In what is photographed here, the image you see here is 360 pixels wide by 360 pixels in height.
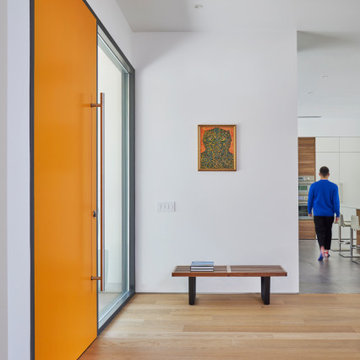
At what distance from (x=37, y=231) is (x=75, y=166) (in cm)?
67

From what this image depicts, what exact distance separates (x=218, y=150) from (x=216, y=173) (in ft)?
0.81

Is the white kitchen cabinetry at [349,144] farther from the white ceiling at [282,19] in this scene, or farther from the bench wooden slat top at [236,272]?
the bench wooden slat top at [236,272]

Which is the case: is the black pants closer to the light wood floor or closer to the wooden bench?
the light wood floor

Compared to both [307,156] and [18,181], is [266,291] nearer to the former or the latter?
[18,181]

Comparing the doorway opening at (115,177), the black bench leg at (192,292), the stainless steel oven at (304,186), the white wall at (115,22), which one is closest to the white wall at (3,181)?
the white wall at (115,22)

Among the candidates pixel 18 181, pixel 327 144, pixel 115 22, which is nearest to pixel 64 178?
pixel 18 181

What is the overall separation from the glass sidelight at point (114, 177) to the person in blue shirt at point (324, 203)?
3364mm

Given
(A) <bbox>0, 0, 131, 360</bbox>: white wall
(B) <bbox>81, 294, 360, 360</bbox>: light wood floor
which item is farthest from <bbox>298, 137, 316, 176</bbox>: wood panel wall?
(A) <bbox>0, 0, 131, 360</bbox>: white wall

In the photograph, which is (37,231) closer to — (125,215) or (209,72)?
(125,215)

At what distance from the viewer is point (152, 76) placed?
4.69m

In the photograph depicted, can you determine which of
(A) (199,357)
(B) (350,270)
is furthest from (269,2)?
(B) (350,270)

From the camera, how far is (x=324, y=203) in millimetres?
6574

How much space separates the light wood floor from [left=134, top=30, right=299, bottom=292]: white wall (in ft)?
1.41

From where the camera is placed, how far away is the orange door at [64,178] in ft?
7.33
